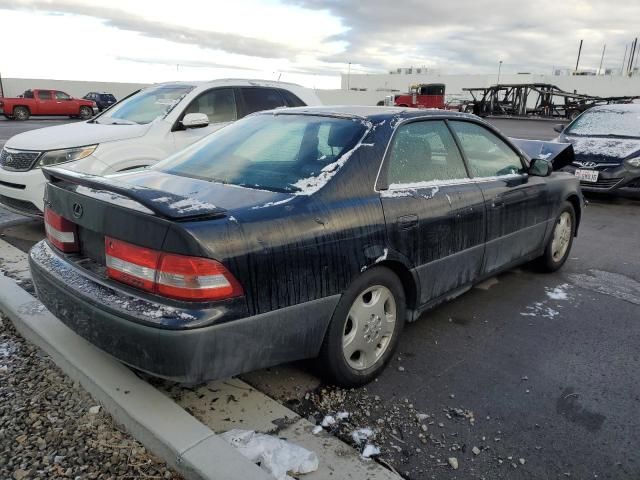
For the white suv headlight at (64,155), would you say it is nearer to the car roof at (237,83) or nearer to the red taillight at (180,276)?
the car roof at (237,83)

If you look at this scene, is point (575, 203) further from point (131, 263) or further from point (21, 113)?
point (21, 113)

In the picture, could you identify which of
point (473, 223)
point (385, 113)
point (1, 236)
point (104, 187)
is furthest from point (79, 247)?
point (1, 236)

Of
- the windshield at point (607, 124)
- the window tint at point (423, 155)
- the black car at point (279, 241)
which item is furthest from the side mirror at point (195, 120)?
the windshield at point (607, 124)

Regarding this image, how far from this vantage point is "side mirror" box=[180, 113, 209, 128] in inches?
221

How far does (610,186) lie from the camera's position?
26.9 ft

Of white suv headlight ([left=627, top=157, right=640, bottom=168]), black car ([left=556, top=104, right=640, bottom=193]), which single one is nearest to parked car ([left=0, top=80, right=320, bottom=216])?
black car ([left=556, top=104, right=640, bottom=193])

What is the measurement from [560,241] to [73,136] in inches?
201

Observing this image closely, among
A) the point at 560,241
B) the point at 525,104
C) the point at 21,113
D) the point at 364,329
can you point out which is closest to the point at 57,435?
the point at 364,329

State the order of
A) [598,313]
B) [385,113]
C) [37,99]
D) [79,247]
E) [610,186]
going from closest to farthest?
[79,247]
[385,113]
[598,313]
[610,186]
[37,99]

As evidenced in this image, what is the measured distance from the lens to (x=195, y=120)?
18.5 ft

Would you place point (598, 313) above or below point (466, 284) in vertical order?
below

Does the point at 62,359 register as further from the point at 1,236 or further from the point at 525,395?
the point at 1,236

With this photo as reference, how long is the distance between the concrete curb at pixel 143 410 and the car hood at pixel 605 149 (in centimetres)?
809

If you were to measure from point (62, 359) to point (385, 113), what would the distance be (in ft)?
7.92
